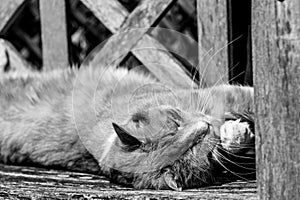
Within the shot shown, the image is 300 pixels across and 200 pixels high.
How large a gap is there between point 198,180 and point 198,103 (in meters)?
0.36

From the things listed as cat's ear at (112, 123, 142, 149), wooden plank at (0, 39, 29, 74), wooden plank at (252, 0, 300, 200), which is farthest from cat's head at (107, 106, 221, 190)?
wooden plank at (0, 39, 29, 74)

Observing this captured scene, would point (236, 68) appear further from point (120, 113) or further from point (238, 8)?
point (120, 113)

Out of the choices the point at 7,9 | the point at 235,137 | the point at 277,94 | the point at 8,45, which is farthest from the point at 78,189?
the point at 8,45

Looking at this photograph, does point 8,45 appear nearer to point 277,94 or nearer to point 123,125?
point 123,125

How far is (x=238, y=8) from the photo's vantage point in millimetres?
3045

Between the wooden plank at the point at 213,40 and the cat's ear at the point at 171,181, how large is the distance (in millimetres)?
677

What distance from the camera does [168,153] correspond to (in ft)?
8.08

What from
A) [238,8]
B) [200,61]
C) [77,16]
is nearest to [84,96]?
[200,61]

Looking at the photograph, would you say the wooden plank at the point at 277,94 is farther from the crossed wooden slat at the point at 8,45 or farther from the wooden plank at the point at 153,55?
the crossed wooden slat at the point at 8,45

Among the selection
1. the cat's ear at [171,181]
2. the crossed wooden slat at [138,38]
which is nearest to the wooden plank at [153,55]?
the crossed wooden slat at [138,38]

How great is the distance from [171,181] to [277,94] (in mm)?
650

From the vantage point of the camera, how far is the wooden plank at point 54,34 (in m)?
3.52

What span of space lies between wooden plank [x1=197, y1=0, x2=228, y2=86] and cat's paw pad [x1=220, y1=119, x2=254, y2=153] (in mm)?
407

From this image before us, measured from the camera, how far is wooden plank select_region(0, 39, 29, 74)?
12.9ft
